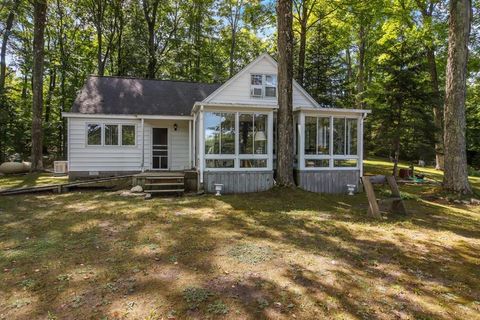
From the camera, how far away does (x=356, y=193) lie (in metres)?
10.9

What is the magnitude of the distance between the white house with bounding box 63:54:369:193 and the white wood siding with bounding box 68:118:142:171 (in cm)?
4

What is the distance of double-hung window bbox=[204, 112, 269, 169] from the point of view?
10.1 meters

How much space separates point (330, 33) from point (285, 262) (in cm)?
2030

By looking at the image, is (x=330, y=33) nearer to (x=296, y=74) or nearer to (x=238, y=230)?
(x=296, y=74)

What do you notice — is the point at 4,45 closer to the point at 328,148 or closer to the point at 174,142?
the point at 174,142

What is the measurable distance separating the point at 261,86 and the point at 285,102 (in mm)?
3718

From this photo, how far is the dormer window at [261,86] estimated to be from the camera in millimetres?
13266

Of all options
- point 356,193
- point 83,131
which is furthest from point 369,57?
point 83,131

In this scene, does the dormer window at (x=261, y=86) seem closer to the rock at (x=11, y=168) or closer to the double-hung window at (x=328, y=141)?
the double-hung window at (x=328, y=141)

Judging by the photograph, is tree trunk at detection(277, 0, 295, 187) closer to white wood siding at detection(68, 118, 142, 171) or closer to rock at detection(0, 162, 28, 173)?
white wood siding at detection(68, 118, 142, 171)

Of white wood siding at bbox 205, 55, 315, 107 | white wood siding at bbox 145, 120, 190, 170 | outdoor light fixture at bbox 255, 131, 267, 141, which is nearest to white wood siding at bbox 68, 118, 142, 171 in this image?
white wood siding at bbox 145, 120, 190, 170

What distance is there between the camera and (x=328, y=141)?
35.6ft

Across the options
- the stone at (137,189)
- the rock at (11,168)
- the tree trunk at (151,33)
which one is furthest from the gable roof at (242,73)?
the tree trunk at (151,33)

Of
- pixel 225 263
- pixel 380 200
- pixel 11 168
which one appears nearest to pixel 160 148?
pixel 11 168
